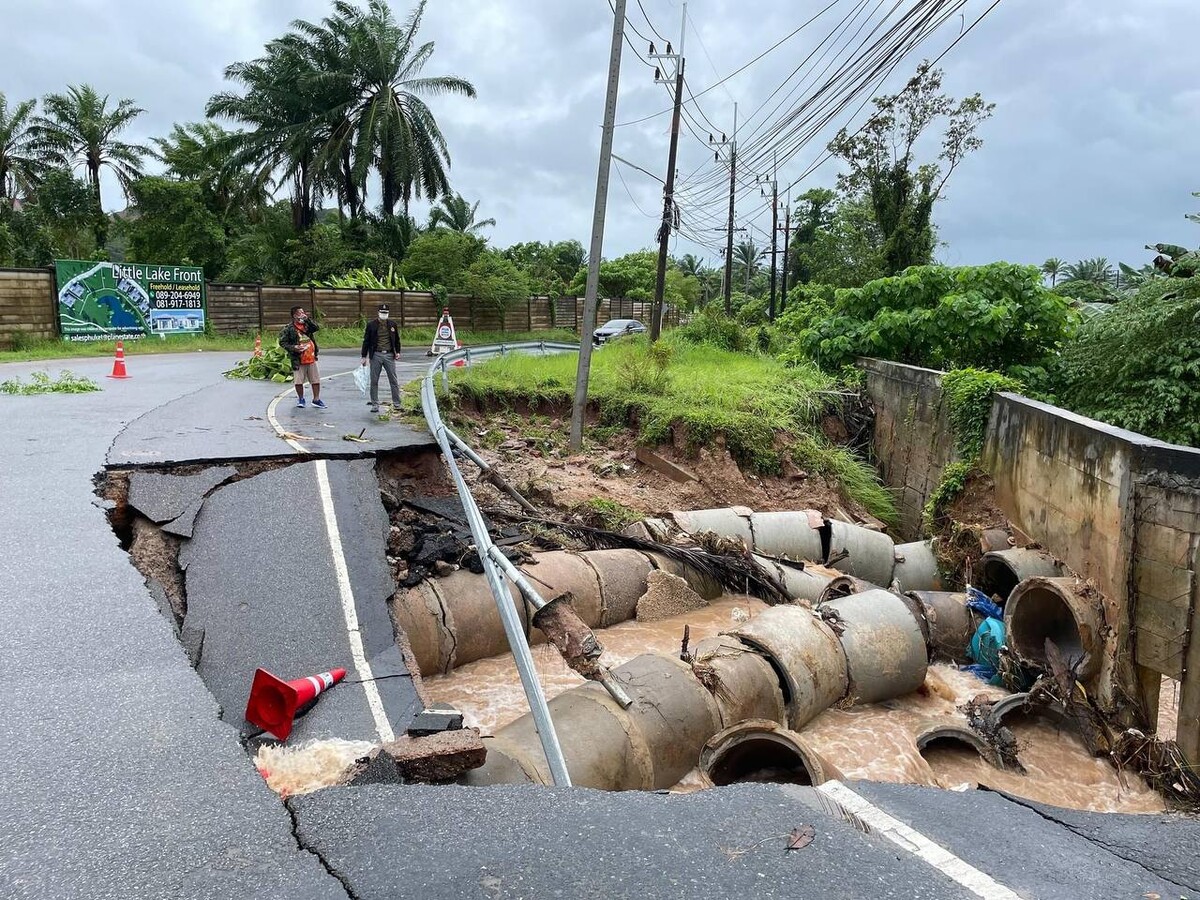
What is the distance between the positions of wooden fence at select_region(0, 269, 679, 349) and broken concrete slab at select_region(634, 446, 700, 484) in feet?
53.4

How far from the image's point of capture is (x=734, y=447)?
492 inches

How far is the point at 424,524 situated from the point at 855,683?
4293mm

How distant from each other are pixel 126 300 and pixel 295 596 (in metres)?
20.3

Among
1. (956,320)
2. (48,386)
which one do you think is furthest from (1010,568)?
(48,386)

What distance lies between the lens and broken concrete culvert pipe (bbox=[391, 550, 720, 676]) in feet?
21.3

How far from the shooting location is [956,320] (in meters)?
13.4

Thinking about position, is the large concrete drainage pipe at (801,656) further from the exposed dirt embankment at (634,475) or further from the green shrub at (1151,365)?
the green shrub at (1151,365)

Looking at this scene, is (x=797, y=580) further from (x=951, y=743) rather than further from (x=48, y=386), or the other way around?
(x=48, y=386)

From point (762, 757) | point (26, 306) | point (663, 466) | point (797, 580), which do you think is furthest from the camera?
point (26, 306)

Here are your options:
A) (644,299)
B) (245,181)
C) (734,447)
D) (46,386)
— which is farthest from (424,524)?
(644,299)

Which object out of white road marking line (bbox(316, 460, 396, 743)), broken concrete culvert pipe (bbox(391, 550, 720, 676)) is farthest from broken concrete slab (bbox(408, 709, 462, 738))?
broken concrete culvert pipe (bbox(391, 550, 720, 676))

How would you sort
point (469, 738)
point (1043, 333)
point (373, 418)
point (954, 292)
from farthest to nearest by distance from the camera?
1. point (954, 292)
2. point (1043, 333)
3. point (373, 418)
4. point (469, 738)

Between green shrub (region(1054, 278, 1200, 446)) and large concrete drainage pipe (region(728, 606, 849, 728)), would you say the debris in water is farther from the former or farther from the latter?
green shrub (region(1054, 278, 1200, 446))

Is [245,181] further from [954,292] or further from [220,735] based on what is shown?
[220,735]
